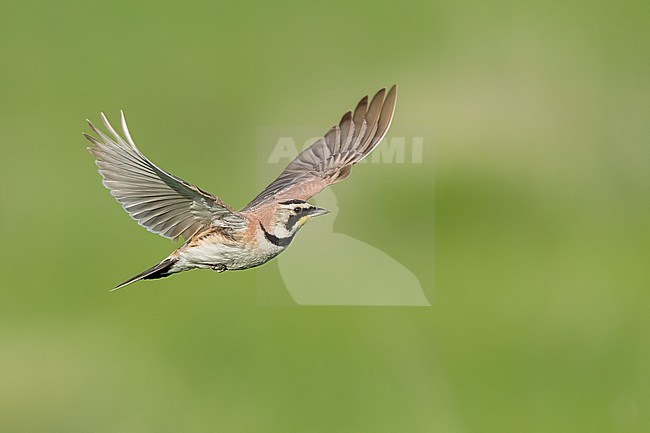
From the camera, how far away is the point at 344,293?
9.70 metres

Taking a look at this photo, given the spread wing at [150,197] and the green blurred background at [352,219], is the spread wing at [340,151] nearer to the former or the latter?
the spread wing at [150,197]

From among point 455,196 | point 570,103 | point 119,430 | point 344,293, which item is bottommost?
point 119,430

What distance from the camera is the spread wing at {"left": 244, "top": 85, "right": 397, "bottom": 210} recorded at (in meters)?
3.04

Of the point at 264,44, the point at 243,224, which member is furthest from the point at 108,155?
the point at 264,44

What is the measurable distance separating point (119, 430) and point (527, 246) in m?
4.05

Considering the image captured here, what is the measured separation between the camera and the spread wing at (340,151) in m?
3.04

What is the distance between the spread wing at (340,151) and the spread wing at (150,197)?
19.2 inches

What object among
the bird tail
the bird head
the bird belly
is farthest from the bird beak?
the bird tail

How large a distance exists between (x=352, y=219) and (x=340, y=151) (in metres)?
6.75

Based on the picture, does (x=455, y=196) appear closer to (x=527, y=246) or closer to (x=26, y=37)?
(x=527, y=246)
